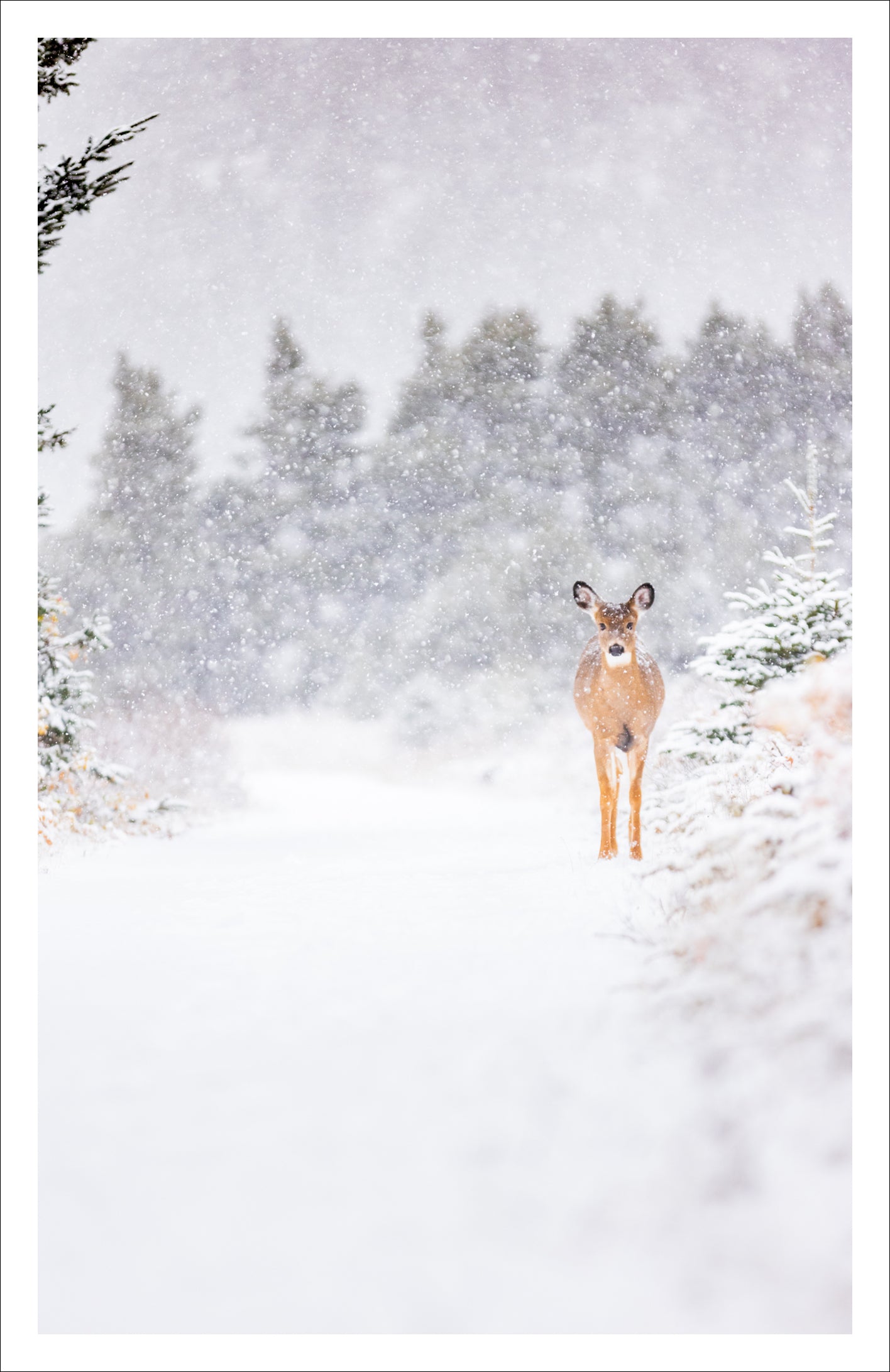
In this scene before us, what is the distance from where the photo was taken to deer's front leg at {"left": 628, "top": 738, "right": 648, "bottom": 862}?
11.8 ft

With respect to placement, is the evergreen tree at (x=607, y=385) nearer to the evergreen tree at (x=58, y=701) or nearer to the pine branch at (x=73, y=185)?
the pine branch at (x=73, y=185)

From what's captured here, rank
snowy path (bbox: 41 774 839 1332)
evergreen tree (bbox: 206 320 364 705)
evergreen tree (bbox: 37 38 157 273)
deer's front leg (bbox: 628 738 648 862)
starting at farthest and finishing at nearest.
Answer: evergreen tree (bbox: 206 320 364 705) → deer's front leg (bbox: 628 738 648 862) → evergreen tree (bbox: 37 38 157 273) → snowy path (bbox: 41 774 839 1332)

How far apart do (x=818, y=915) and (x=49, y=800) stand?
3.97m

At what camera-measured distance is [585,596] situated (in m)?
3.81

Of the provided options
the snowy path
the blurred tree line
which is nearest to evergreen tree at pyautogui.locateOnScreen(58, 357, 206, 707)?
the blurred tree line

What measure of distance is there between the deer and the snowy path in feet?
2.91

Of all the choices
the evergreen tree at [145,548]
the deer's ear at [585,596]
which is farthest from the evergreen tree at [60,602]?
the deer's ear at [585,596]

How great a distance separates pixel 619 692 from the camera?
3.79m

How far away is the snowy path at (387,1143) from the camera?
1817 mm

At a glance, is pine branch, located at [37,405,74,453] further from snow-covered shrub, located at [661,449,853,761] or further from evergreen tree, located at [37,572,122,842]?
snow-covered shrub, located at [661,449,853,761]

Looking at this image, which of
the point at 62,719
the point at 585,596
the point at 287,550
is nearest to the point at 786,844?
the point at 585,596

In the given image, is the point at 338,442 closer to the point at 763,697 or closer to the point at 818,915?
the point at 763,697

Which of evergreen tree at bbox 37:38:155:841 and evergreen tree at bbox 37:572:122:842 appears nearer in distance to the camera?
evergreen tree at bbox 37:38:155:841

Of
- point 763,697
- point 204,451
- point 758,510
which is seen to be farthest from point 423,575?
point 763,697
